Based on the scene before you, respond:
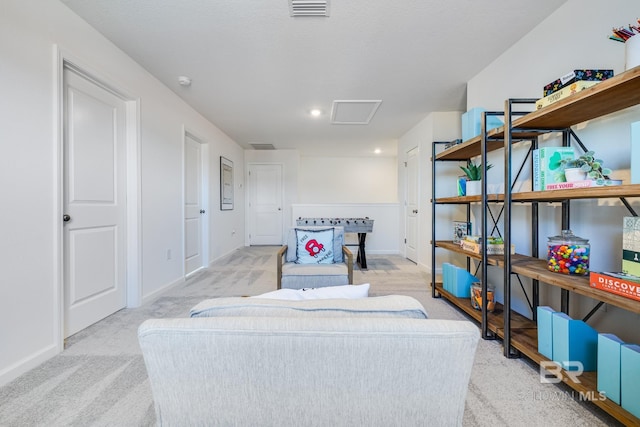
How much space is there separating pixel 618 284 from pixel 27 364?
307 centimetres

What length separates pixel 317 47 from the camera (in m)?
2.38

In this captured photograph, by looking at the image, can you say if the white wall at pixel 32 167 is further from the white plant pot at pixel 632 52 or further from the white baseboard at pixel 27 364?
the white plant pot at pixel 632 52

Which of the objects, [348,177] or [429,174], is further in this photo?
[348,177]

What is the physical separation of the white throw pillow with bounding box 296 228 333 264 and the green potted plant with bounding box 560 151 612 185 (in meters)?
1.99

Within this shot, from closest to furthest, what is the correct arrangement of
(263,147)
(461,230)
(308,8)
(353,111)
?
(308,8) < (461,230) < (353,111) < (263,147)

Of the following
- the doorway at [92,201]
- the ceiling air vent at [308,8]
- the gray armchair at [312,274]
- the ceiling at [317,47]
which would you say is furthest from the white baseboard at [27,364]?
the ceiling air vent at [308,8]

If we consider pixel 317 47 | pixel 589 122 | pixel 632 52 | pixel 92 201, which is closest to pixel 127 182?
pixel 92 201

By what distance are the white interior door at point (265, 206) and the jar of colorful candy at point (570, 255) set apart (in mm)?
5506

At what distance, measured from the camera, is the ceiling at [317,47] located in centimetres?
194

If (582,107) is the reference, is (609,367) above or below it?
below

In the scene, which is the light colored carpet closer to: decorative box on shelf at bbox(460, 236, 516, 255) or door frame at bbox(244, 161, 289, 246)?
decorative box on shelf at bbox(460, 236, 516, 255)

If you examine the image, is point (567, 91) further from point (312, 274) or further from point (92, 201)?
point (92, 201)

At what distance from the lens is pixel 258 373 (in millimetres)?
650

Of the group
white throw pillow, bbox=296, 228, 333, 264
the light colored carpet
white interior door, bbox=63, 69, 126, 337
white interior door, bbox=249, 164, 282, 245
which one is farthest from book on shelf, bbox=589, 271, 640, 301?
white interior door, bbox=249, 164, 282, 245
